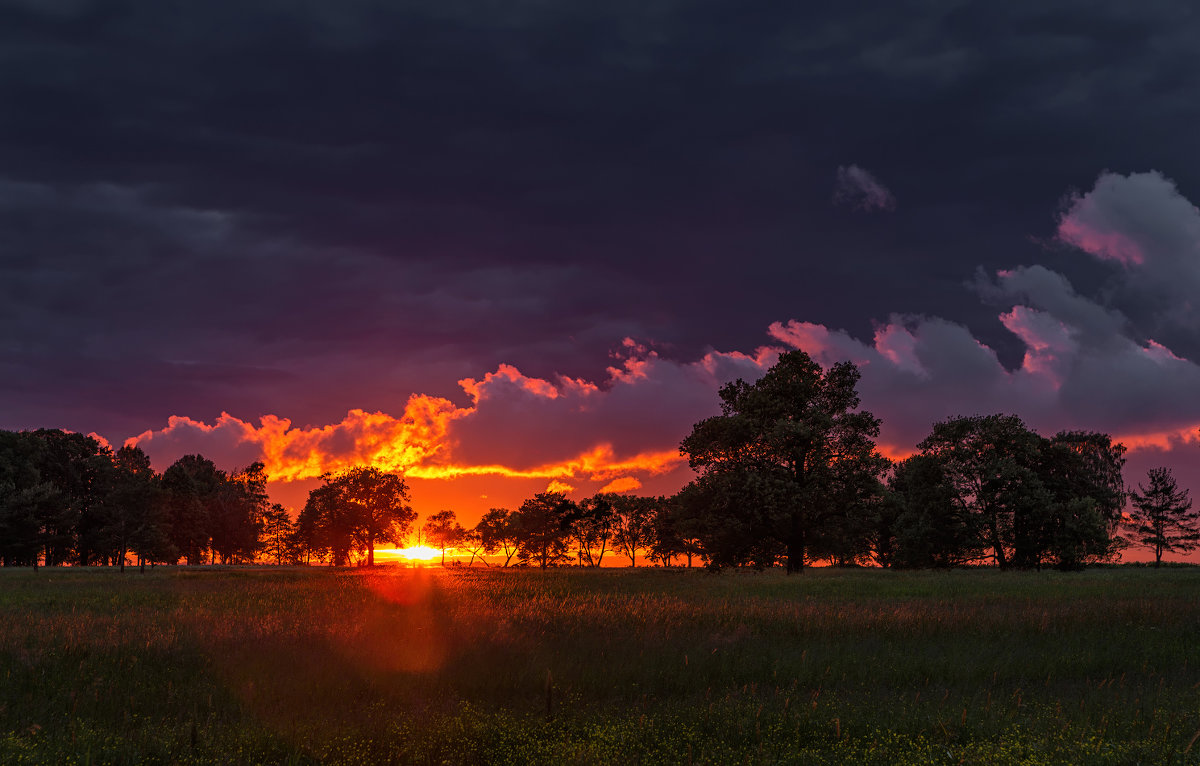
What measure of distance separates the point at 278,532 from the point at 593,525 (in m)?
62.7

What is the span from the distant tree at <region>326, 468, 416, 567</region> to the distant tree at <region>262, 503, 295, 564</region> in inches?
1615

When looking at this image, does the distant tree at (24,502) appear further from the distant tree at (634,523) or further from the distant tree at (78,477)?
the distant tree at (634,523)

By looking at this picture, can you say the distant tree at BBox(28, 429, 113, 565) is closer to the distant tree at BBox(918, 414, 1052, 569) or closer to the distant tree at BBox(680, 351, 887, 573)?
the distant tree at BBox(680, 351, 887, 573)

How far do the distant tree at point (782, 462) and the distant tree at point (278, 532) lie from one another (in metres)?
110

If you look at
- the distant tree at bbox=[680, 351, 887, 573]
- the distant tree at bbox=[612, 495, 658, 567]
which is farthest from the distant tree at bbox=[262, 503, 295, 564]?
the distant tree at bbox=[680, 351, 887, 573]

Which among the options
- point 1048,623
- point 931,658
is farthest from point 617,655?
point 1048,623

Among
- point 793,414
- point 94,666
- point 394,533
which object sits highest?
point 793,414

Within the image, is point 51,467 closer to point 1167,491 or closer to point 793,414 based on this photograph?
point 793,414

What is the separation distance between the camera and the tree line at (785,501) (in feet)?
150

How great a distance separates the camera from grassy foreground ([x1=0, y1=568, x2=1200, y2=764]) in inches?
392

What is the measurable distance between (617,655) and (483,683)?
3.10 meters

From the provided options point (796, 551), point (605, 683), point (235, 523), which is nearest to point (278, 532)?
point (235, 523)

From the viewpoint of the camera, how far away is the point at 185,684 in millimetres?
13883

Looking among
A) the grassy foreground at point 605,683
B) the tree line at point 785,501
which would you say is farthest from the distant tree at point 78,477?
the grassy foreground at point 605,683
